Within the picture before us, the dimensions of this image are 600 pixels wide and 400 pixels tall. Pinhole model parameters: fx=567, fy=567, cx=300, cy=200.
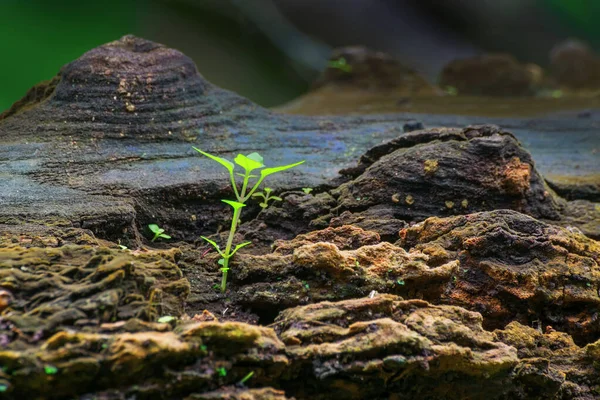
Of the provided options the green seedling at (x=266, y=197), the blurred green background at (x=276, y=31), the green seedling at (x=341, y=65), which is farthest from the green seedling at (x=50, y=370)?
the green seedling at (x=341, y=65)

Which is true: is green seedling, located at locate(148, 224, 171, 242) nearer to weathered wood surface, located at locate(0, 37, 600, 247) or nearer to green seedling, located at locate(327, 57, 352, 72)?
weathered wood surface, located at locate(0, 37, 600, 247)

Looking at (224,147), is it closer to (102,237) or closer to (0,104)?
(102,237)

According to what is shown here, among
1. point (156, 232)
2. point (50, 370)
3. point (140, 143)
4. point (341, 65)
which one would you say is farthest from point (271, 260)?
point (341, 65)

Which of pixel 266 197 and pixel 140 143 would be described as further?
pixel 140 143

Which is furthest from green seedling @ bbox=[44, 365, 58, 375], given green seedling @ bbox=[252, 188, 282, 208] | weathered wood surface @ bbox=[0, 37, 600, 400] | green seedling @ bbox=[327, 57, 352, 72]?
green seedling @ bbox=[327, 57, 352, 72]

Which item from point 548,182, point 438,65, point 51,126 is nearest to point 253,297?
point 51,126

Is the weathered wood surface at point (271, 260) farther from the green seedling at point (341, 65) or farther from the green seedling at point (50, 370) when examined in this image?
the green seedling at point (341, 65)

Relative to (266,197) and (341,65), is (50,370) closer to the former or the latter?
(266,197)
